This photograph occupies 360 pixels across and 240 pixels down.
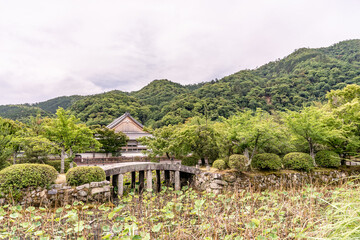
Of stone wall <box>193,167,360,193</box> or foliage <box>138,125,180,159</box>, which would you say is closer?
stone wall <box>193,167,360,193</box>

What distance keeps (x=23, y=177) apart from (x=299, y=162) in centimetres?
1264

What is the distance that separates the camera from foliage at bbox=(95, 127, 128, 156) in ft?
60.4

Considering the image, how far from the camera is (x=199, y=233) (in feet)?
10.2

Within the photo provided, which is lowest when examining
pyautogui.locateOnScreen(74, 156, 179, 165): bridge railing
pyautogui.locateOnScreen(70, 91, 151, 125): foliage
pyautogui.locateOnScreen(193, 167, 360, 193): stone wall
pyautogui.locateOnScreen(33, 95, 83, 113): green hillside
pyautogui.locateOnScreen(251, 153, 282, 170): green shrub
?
pyautogui.locateOnScreen(193, 167, 360, 193): stone wall

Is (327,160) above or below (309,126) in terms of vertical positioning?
below

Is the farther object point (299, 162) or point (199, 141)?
point (199, 141)

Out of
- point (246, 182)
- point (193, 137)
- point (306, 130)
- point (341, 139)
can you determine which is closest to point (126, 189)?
point (193, 137)

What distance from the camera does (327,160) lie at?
1143 cm

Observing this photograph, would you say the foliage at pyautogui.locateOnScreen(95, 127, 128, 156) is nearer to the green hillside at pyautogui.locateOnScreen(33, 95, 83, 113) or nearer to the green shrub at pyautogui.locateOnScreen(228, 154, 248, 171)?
the green shrub at pyautogui.locateOnScreen(228, 154, 248, 171)

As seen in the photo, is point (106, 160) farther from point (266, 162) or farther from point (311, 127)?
point (311, 127)

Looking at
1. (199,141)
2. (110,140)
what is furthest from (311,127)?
(110,140)

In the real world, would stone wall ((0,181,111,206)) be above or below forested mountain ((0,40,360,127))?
below

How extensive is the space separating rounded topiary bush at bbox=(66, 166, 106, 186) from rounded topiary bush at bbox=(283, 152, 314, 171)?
989 cm

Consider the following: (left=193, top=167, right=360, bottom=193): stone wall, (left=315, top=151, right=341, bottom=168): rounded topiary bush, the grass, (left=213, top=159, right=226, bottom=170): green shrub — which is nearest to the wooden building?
(left=213, top=159, right=226, bottom=170): green shrub
